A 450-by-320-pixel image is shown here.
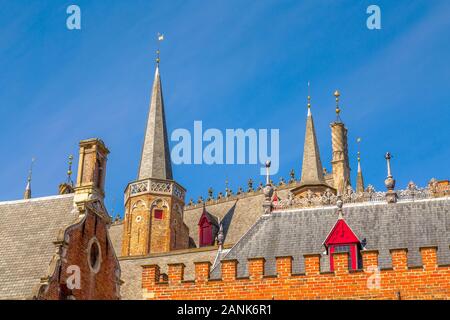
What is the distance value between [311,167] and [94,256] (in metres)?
21.8

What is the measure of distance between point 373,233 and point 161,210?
78.9 ft

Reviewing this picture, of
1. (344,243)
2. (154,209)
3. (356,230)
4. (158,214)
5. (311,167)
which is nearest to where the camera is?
(344,243)

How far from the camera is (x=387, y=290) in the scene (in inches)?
904

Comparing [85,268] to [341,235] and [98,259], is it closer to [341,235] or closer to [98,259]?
[98,259]

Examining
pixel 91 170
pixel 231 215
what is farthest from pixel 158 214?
pixel 91 170

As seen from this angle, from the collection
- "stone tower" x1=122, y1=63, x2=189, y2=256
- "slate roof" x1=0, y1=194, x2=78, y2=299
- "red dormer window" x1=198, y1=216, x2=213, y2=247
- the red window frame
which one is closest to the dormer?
"red dormer window" x1=198, y1=216, x2=213, y2=247

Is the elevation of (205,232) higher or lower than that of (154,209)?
lower

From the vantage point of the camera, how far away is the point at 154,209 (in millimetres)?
48281

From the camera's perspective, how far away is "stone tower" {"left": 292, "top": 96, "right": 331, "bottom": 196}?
45.6 meters

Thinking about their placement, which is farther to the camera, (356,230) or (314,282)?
(356,230)

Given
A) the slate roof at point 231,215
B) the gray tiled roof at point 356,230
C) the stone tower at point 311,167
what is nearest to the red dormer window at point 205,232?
the slate roof at point 231,215

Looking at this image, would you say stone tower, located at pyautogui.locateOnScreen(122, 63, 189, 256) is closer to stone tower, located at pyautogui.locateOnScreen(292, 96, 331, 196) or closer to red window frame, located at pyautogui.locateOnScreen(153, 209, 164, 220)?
red window frame, located at pyautogui.locateOnScreen(153, 209, 164, 220)

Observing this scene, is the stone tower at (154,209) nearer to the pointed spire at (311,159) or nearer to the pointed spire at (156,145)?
the pointed spire at (156,145)

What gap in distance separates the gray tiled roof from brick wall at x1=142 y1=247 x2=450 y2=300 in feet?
2.92
